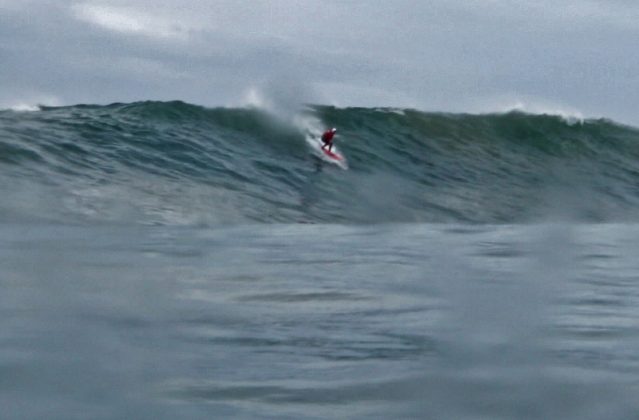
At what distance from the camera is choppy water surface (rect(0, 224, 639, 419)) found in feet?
11.2

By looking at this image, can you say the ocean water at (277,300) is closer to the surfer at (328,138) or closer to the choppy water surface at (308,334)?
the choppy water surface at (308,334)

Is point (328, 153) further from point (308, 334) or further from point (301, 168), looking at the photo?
point (308, 334)

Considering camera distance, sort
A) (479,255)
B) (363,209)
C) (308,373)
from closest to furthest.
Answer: (308,373)
(479,255)
(363,209)

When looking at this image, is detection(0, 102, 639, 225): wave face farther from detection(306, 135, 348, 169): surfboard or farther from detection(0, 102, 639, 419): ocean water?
detection(306, 135, 348, 169): surfboard

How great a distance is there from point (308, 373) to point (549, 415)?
1021 mm

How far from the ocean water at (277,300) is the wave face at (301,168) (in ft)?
0.28

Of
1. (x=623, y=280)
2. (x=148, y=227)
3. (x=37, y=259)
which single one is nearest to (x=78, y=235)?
(x=148, y=227)

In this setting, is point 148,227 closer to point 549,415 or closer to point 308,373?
point 308,373

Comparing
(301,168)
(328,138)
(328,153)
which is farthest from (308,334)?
(328,138)

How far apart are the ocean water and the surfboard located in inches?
82.1

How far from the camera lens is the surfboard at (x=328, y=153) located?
19366 mm

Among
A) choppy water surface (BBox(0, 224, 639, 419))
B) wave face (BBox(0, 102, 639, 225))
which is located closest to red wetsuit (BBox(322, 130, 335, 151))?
wave face (BBox(0, 102, 639, 225))

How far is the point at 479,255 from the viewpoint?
340 inches

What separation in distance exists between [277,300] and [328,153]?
45.5ft
